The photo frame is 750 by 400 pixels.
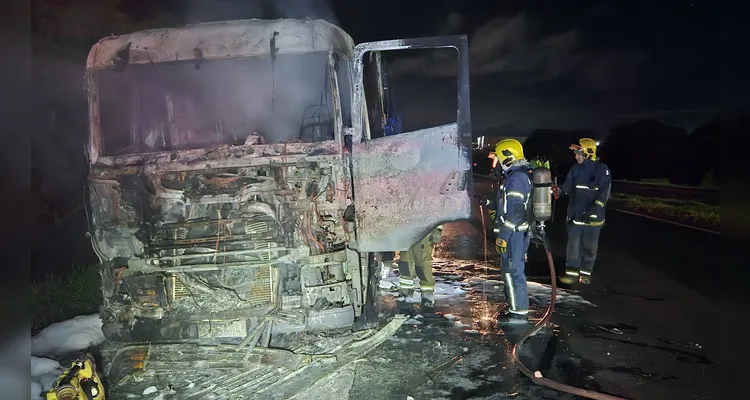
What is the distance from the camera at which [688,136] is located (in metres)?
25.7

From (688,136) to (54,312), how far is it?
29.0 metres

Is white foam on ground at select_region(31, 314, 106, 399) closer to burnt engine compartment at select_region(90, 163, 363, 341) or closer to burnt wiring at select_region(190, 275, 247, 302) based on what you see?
burnt engine compartment at select_region(90, 163, 363, 341)

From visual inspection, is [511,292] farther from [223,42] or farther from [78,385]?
[78,385]

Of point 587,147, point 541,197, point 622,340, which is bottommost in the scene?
point 622,340

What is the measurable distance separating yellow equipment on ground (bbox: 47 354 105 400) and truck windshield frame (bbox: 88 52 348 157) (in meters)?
2.00

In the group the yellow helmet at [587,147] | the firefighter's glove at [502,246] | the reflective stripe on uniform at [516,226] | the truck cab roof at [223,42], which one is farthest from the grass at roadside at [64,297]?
the yellow helmet at [587,147]

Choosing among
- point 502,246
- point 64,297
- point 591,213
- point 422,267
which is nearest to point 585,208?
point 591,213

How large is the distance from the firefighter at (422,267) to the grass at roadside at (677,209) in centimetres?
734

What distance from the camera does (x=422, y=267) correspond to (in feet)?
19.0

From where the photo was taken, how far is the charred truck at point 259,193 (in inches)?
160

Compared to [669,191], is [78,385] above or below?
below

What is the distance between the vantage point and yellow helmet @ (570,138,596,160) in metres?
6.59

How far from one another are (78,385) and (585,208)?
6.03m

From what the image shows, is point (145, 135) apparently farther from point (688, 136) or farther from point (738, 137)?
point (688, 136)
